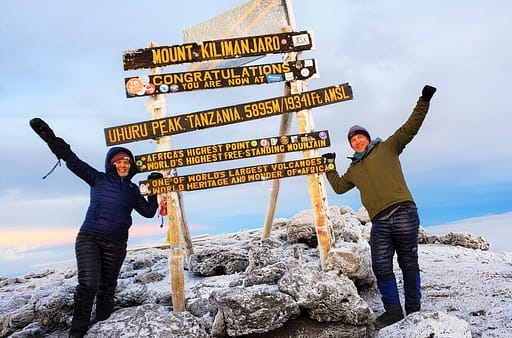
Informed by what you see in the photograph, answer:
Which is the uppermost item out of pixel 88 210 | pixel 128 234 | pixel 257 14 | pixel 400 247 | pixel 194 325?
pixel 257 14

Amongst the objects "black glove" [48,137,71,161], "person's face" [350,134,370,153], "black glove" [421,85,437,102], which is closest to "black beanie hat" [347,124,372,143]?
"person's face" [350,134,370,153]

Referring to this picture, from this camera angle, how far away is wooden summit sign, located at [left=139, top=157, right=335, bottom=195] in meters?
5.99

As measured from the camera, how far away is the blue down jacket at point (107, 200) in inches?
207

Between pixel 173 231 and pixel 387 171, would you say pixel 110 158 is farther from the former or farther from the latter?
pixel 387 171

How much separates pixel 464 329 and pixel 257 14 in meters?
5.53

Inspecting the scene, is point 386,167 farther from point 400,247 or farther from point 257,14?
point 257,14

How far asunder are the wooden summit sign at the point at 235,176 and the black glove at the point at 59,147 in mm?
1058

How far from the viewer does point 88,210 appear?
5.34m

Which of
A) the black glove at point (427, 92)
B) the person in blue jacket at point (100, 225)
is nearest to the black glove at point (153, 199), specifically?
the person in blue jacket at point (100, 225)

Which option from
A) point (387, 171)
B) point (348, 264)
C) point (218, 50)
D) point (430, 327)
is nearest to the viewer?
point (430, 327)

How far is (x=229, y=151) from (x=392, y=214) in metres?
2.33

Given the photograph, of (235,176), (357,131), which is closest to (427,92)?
(357,131)

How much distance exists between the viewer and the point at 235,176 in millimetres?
6160

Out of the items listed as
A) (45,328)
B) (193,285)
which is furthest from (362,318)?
(45,328)
